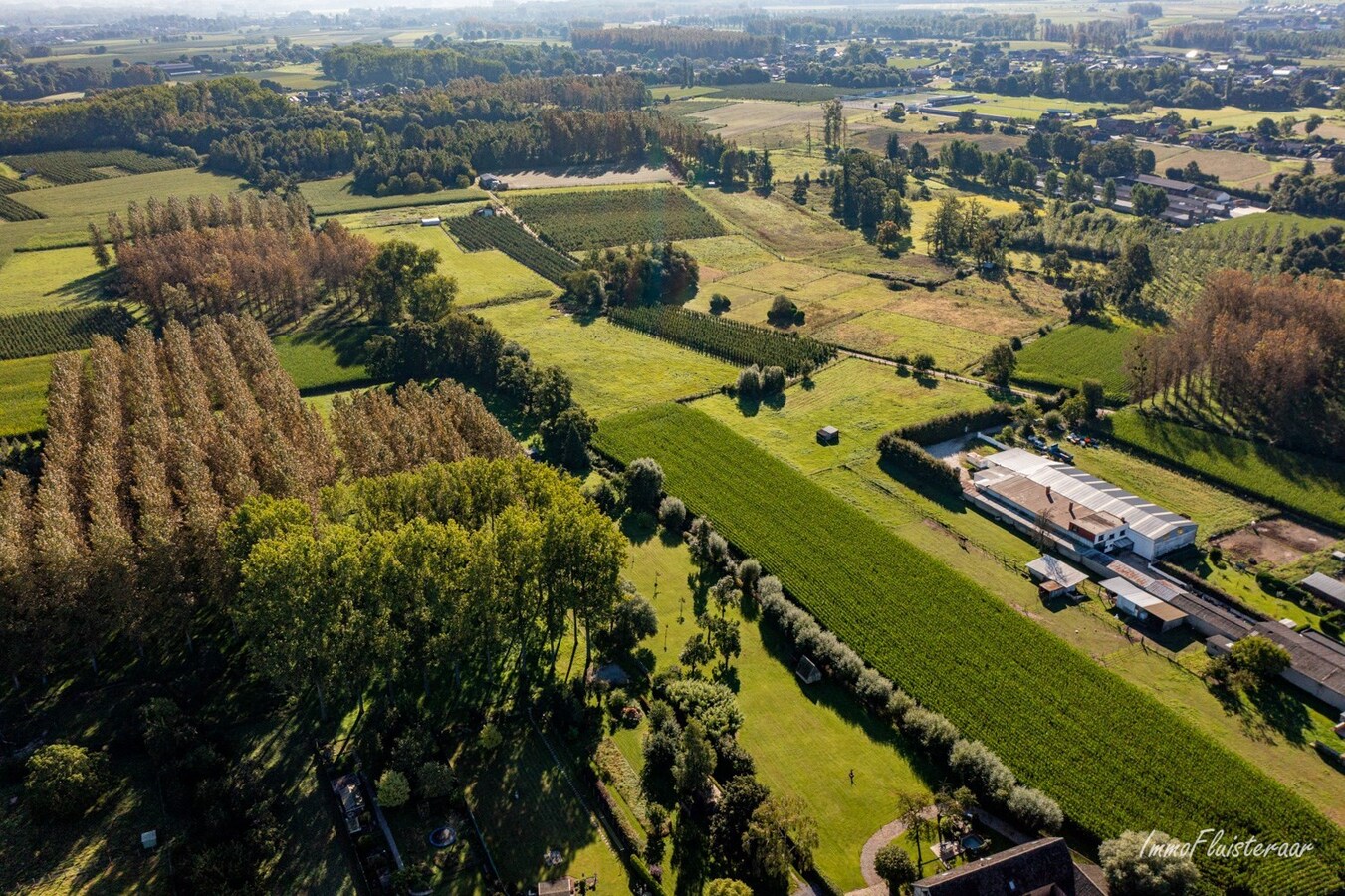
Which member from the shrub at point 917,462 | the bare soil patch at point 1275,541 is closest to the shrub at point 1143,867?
the bare soil patch at point 1275,541

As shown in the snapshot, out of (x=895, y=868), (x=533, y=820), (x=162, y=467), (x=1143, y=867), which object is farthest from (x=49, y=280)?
(x=1143, y=867)

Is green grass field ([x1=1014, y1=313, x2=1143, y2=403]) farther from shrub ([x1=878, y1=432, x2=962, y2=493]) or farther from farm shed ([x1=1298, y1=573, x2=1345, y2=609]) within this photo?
farm shed ([x1=1298, y1=573, x2=1345, y2=609])

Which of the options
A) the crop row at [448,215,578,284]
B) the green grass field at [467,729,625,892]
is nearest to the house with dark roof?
the green grass field at [467,729,625,892]

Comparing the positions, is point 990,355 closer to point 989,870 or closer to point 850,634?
point 850,634

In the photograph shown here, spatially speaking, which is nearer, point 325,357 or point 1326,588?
point 1326,588

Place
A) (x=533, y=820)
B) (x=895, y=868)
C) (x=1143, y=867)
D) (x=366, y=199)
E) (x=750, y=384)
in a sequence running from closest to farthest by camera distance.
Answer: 1. (x=1143, y=867)
2. (x=895, y=868)
3. (x=533, y=820)
4. (x=750, y=384)
5. (x=366, y=199)

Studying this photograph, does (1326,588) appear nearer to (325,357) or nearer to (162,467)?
(162,467)

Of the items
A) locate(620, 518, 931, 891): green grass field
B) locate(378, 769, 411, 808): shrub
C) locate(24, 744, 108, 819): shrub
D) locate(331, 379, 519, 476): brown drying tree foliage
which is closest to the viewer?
locate(24, 744, 108, 819): shrub
